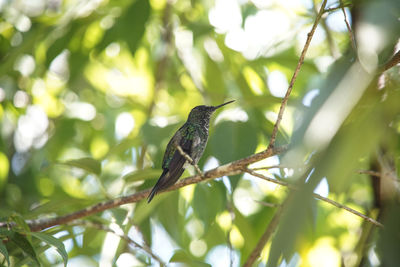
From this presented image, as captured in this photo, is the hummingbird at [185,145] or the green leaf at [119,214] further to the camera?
the hummingbird at [185,145]

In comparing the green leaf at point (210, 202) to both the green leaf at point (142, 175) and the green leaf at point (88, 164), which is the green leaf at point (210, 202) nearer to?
the green leaf at point (142, 175)

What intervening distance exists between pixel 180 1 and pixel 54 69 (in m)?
1.76

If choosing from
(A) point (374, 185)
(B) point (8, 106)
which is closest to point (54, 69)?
(B) point (8, 106)

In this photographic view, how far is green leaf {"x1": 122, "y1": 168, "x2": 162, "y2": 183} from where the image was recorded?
245 cm

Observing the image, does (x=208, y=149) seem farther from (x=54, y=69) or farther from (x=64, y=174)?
(x=54, y=69)

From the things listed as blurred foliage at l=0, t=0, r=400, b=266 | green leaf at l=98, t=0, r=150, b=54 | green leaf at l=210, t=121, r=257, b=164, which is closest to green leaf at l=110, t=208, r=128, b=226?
blurred foliage at l=0, t=0, r=400, b=266

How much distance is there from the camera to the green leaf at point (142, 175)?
2445mm

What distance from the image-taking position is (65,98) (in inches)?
191

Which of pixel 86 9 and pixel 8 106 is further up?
pixel 86 9

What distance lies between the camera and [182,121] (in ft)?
8.83

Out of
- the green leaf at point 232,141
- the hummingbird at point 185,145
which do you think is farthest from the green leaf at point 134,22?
the green leaf at point 232,141

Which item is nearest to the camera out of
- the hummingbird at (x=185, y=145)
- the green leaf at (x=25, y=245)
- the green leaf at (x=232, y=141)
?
the green leaf at (x=25, y=245)

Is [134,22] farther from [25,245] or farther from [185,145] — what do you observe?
[25,245]

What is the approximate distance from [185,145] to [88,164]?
2.87 ft
